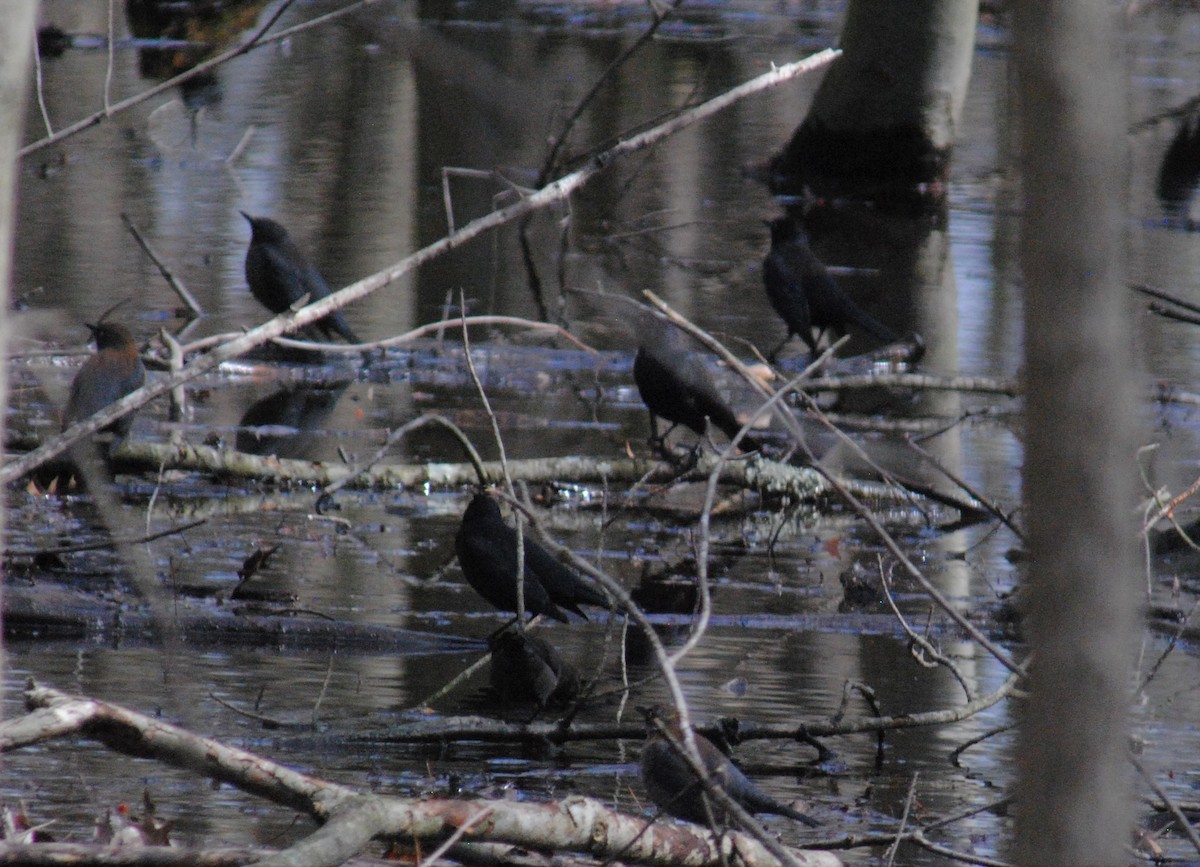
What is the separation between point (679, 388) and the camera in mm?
7395

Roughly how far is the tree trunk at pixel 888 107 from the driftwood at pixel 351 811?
14.8 meters

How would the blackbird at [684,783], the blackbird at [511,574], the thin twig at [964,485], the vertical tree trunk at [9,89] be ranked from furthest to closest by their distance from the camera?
the blackbird at [511,574] → the thin twig at [964,485] → the blackbird at [684,783] → the vertical tree trunk at [9,89]

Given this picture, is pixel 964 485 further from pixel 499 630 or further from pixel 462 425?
pixel 462 425

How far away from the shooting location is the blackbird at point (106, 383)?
6809mm

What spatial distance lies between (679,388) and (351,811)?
4.72m

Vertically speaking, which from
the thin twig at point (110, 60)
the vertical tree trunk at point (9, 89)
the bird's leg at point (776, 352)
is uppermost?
the thin twig at point (110, 60)

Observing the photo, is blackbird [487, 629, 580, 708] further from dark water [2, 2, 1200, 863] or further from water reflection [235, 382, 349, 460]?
water reflection [235, 382, 349, 460]

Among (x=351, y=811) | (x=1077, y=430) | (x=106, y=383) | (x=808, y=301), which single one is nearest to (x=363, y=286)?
(x=351, y=811)

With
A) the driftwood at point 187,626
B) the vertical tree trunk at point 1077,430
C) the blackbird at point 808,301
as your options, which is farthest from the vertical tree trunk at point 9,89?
the blackbird at point 808,301

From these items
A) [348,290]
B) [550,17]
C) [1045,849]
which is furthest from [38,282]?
[550,17]

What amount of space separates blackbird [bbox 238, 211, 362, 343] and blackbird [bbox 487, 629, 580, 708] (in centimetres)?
472

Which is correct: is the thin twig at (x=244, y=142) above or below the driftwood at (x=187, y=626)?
above

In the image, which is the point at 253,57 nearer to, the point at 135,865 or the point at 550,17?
the point at 550,17

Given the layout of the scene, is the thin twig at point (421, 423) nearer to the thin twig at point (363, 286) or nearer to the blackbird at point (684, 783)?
the thin twig at point (363, 286)
